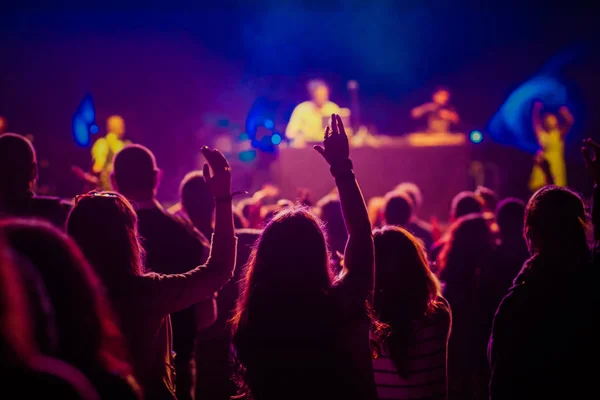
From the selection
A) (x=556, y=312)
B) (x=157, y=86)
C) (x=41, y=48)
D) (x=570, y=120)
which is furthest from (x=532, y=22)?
(x=556, y=312)

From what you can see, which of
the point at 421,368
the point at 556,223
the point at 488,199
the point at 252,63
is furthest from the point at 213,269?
the point at 252,63

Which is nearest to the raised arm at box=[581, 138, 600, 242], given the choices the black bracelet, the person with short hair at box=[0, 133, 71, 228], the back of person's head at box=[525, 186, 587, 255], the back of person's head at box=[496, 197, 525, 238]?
the back of person's head at box=[525, 186, 587, 255]

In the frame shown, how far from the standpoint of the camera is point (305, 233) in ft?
6.51

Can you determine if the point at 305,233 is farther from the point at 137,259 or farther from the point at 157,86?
the point at 157,86

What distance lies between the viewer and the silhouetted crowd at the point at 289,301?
1.30 m

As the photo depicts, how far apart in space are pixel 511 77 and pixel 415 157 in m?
6.95

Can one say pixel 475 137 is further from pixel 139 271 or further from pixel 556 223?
pixel 139 271

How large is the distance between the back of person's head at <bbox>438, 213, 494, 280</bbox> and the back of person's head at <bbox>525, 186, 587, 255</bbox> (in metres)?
1.26

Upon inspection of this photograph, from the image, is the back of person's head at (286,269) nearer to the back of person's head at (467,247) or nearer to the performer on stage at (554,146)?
the back of person's head at (467,247)

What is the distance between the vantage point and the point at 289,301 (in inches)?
75.4

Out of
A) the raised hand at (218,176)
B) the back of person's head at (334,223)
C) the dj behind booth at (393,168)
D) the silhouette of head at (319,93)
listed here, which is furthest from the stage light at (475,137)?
the raised hand at (218,176)

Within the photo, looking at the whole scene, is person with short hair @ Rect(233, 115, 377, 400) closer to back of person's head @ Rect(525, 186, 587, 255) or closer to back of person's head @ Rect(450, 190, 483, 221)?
back of person's head @ Rect(525, 186, 587, 255)

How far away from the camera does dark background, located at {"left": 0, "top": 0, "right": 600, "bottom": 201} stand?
11625mm

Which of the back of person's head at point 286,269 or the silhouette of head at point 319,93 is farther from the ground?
the silhouette of head at point 319,93
